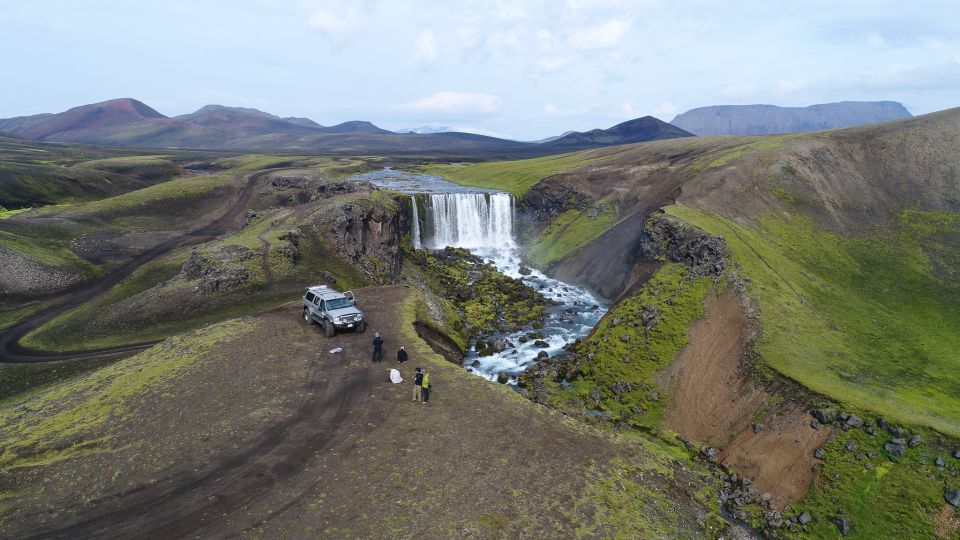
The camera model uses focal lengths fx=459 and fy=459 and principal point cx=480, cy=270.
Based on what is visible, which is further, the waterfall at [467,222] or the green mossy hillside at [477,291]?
the waterfall at [467,222]

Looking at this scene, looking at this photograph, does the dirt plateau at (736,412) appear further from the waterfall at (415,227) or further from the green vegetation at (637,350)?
the waterfall at (415,227)

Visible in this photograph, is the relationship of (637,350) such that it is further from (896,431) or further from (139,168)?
(139,168)

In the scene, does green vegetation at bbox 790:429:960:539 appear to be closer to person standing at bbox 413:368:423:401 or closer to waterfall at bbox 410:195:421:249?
person standing at bbox 413:368:423:401

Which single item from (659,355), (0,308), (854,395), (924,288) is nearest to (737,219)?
(924,288)

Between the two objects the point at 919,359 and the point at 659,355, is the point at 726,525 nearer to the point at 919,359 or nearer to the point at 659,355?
the point at 659,355

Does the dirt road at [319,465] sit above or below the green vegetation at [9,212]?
below

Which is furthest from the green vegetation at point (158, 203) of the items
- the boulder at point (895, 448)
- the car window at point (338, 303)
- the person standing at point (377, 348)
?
the boulder at point (895, 448)
